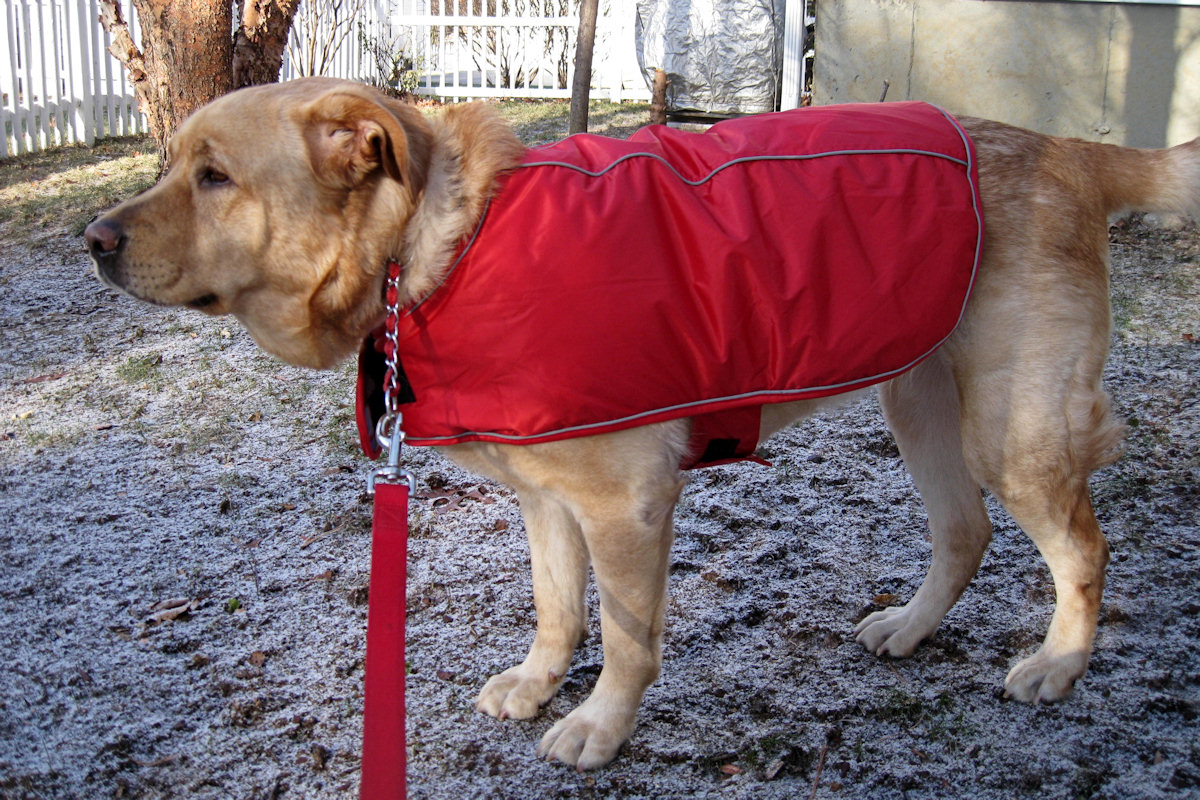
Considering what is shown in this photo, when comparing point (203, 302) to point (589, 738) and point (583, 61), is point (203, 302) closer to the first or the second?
point (589, 738)

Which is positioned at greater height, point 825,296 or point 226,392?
point 825,296

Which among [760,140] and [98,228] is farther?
[760,140]

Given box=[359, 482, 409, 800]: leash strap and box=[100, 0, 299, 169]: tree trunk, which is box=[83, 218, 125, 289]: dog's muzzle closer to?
box=[359, 482, 409, 800]: leash strap

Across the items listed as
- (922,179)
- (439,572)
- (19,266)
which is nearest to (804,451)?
(439,572)

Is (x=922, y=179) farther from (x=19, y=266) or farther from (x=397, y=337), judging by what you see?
(x=19, y=266)

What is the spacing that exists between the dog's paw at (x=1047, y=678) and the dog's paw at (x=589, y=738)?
116 centimetres

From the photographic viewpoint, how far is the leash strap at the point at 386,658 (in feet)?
6.00

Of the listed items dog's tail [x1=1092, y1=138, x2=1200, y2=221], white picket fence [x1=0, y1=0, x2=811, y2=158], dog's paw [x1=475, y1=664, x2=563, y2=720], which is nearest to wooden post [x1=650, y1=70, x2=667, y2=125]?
white picket fence [x1=0, y1=0, x2=811, y2=158]

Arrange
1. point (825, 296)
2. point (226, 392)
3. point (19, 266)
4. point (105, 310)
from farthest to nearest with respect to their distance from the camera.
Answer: point (19, 266)
point (105, 310)
point (226, 392)
point (825, 296)

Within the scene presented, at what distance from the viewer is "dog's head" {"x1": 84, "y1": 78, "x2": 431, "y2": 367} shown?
2193mm

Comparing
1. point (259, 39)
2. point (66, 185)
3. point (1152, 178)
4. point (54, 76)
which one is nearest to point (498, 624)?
point (1152, 178)

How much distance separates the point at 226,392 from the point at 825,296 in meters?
3.91

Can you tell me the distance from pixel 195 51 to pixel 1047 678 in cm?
617

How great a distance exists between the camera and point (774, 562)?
3562 millimetres
